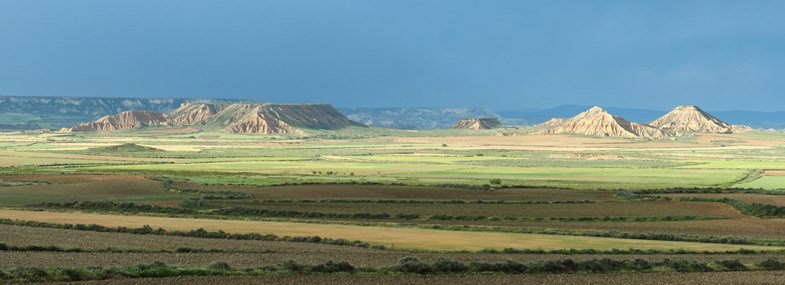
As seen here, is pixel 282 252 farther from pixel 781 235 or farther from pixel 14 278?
pixel 781 235

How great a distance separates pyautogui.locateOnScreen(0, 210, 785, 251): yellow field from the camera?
34.5 metres

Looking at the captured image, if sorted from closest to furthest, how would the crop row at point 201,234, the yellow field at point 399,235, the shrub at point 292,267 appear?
the shrub at point 292,267, the yellow field at point 399,235, the crop row at point 201,234

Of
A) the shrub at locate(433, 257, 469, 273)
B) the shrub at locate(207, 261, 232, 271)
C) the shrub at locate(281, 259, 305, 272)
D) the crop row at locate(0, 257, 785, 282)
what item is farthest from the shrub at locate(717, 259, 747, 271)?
the shrub at locate(207, 261, 232, 271)

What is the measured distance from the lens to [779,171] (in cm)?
8556

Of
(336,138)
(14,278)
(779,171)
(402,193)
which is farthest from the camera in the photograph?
(336,138)

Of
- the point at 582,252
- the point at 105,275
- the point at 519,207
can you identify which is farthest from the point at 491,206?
the point at 105,275

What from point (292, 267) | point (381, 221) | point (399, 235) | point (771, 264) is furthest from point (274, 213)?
point (771, 264)

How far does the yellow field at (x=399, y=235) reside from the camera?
3447cm

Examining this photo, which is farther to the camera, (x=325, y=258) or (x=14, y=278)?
(x=325, y=258)

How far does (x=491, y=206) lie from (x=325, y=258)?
23.3 m

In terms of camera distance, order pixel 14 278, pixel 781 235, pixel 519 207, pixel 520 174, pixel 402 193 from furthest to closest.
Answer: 1. pixel 520 174
2. pixel 402 193
3. pixel 519 207
4. pixel 781 235
5. pixel 14 278

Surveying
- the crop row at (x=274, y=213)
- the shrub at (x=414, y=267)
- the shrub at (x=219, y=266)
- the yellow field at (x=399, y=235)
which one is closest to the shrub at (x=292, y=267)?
the shrub at (x=219, y=266)

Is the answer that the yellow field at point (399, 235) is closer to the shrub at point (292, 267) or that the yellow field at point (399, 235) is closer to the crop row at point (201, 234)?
the crop row at point (201, 234)

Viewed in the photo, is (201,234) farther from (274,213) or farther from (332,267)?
(274,213)
